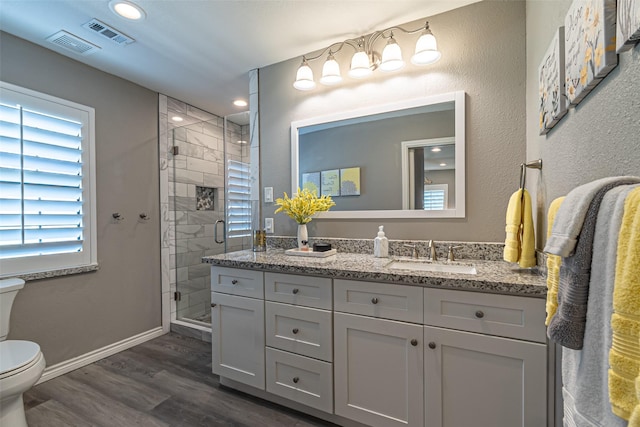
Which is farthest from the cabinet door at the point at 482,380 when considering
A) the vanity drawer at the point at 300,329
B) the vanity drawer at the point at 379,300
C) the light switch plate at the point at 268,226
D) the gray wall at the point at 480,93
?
the light switch plate at the point at 268,226

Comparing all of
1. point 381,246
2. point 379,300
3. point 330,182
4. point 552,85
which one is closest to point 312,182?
point 330,182

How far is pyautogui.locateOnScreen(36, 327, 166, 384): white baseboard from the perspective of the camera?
6.83 feet

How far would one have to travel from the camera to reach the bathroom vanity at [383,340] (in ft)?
3.84

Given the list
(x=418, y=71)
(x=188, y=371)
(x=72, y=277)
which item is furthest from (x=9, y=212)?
(x=418, y=71)

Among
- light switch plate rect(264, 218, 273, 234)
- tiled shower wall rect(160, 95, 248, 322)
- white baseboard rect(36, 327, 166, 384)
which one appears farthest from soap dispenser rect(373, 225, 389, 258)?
white baseboard rect(36, 327, 166, 384)

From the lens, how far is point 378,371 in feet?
4.65

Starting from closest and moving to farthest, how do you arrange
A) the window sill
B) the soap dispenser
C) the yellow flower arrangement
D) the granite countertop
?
the granite countertop < the soap dispenser < the window sill < the yellow flower arrangement

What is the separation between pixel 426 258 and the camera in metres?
1.82

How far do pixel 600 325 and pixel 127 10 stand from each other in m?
2.49

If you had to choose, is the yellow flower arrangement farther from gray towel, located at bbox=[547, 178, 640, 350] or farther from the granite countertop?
gray towel, located at bbox=[547, 178, 640, 350]

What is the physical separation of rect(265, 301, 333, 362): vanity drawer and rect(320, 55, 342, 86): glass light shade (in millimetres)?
1539

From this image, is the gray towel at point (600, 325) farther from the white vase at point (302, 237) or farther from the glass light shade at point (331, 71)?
the glass light shade at point (331, 71)

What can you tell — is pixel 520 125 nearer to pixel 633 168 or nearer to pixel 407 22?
pixel 407 22

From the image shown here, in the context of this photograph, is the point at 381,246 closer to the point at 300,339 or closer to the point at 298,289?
the point at 298,289
